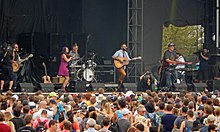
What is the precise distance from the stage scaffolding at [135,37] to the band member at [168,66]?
175cm

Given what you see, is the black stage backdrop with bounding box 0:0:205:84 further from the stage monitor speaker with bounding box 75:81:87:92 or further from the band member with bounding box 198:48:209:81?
→ the stage monitor speaker with bounding box 75:81:87:92

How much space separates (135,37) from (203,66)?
2927mm

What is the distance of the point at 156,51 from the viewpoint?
1129 inches

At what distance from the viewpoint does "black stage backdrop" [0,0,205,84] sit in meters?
28.5

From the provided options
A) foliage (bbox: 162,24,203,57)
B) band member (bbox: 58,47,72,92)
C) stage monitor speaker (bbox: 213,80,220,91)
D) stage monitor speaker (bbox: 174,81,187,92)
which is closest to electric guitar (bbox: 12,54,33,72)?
band member (bbox: 58,47,72,92)

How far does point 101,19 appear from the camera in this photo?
2898 centimetres

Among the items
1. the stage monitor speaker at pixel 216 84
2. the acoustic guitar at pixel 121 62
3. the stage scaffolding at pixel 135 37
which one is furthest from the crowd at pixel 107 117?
the stage scaffolding at pixel 135 37

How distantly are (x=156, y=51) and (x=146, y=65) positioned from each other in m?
1.01

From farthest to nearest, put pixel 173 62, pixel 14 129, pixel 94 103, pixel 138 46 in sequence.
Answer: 1. pixel 138 46
2. pixel 173 62
3. pixel 94 103
4. pixel 14 129

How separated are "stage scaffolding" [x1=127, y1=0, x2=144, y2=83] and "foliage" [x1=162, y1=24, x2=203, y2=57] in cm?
206

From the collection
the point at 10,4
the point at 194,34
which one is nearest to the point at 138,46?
the point at 194,34

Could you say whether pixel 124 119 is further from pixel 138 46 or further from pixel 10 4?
pixel 10 4

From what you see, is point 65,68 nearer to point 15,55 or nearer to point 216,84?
point 15,55

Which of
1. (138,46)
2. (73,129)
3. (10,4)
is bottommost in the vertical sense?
(73,129)
